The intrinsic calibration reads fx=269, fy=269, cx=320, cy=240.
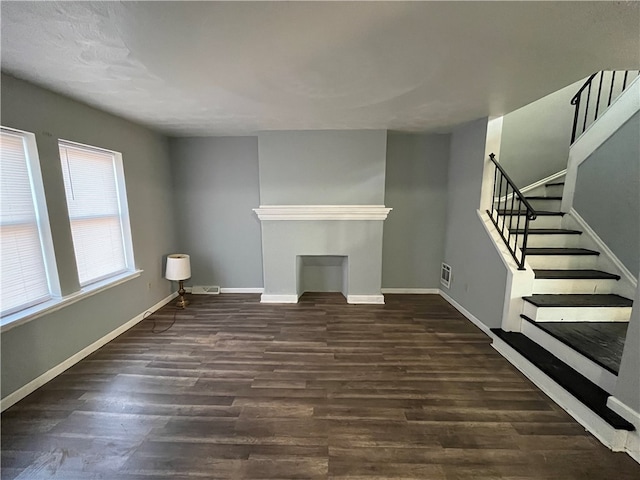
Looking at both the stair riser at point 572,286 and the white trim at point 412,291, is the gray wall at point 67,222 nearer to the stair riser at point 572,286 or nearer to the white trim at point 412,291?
the white trim at point 412,291

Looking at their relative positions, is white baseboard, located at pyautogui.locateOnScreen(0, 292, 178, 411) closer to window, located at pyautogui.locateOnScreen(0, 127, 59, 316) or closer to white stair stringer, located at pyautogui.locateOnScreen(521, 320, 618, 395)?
window, located at pyautogui.locateOnScreen(0, 127, 59, 316)

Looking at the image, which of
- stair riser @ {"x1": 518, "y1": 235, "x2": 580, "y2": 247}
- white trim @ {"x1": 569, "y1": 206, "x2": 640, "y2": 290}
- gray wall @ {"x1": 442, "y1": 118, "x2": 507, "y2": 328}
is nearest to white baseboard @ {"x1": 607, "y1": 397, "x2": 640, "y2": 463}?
gray wall @ {"x1": 442, "y1": 118, "x2": 507, "y2": 328}

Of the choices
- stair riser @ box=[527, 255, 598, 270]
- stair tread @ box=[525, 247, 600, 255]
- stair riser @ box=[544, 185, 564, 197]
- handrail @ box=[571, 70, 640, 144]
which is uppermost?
handrail @ box=[571, 70, 640, 144]

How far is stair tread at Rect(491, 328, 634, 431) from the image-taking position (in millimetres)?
1701

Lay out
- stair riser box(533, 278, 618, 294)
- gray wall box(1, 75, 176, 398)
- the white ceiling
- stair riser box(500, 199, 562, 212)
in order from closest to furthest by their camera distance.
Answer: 1. the white ceiling
2. gray wall box(1, 75, 176, 398)
3. stair riser box(533, 278, 618, 294)
4. stair riser box(500, 199, 562, 212)

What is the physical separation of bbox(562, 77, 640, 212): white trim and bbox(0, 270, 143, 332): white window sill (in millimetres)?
5539

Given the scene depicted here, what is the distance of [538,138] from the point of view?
159 inches

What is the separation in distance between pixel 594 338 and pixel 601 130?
7.60 feet

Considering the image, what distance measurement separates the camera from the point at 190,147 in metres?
4.17

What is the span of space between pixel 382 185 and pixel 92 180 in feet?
11.4

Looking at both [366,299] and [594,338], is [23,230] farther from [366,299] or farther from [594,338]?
[594,338]

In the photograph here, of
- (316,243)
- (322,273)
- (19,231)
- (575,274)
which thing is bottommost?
(322,273)

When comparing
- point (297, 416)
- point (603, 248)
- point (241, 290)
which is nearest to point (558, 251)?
point (603, 248)

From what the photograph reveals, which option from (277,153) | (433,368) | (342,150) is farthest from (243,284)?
(433,368)
